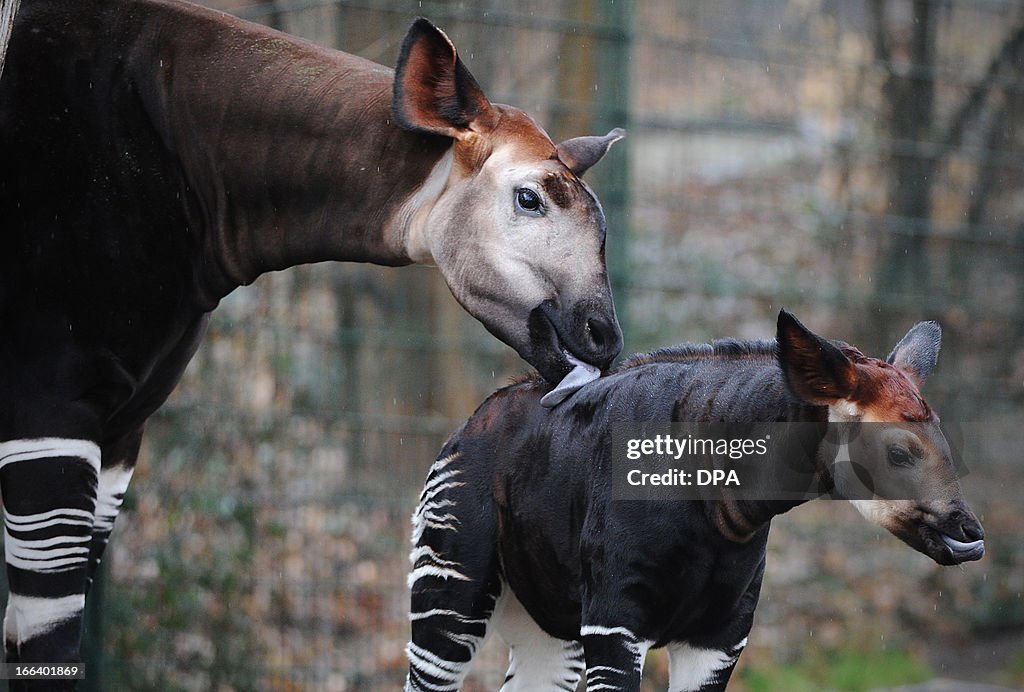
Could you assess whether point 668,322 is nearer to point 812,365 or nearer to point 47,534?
point 47,534

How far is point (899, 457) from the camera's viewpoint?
2.21 m

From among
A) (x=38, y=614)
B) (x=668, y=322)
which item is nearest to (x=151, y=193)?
(x=38, y=614)

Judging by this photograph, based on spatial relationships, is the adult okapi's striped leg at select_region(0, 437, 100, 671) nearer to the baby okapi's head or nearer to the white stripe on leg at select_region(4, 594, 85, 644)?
the white stripe on leg at select_region(4, 594, 85, 644)

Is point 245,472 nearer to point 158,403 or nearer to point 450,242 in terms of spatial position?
point 158,403

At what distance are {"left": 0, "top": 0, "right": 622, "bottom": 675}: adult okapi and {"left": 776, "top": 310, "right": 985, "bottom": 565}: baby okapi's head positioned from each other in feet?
2.80

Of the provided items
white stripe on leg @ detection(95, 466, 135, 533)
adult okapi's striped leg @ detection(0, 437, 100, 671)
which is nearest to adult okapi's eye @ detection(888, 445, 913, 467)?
adult okapi's striped leg @ detection(0, 437, 100, 671)

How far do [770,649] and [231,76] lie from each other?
514 centimetres

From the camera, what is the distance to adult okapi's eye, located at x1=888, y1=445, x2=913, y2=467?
2207 millimetres

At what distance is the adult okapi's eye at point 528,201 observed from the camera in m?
2.73

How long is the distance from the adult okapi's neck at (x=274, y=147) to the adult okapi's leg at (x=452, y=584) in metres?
0.62

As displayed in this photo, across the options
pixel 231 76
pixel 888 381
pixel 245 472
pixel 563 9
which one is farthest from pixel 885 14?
pixel 888 381

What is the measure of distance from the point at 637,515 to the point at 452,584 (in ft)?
1.53

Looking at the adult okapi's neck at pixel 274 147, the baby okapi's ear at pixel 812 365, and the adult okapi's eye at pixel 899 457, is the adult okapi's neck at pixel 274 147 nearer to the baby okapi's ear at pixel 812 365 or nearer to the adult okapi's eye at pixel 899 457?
the baby okapi's ear at pixel 812 365

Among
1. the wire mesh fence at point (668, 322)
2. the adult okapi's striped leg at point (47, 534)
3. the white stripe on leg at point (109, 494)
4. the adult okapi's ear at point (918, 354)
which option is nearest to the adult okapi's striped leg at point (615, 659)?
the adult okapi's ear at point (918, 354)
